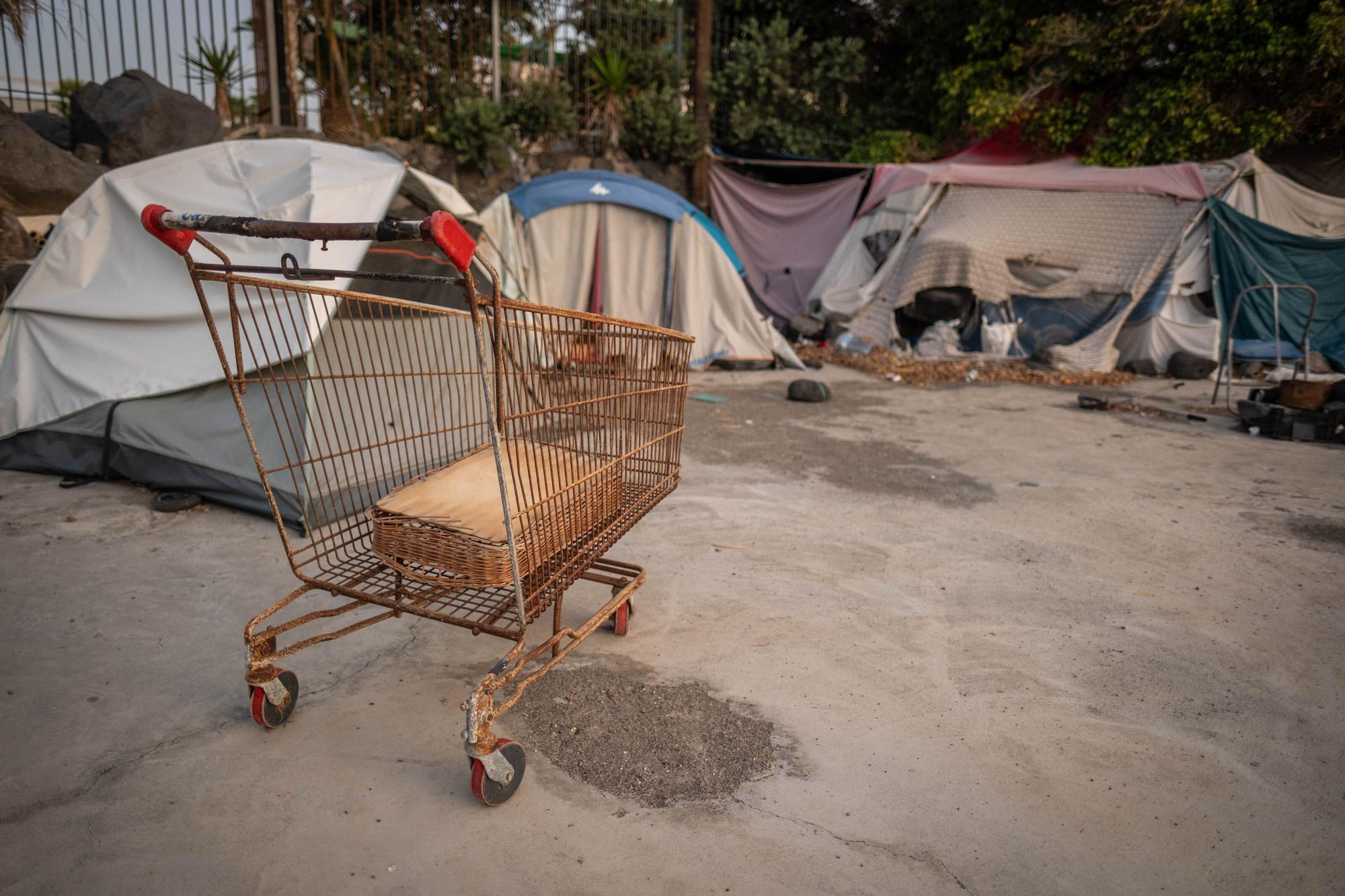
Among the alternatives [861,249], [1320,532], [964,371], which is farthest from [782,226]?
[1320,532]

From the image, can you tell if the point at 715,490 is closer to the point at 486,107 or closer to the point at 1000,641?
the point at 1000,641

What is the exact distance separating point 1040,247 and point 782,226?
4.03 m

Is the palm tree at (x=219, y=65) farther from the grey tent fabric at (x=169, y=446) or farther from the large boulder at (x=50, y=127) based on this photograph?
the grey tent fabric at (x=169, y=446)

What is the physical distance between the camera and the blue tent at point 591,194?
939cm

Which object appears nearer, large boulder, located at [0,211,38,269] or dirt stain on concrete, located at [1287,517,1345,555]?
dirt stain on concrete, located at [1287,517,1345,555]

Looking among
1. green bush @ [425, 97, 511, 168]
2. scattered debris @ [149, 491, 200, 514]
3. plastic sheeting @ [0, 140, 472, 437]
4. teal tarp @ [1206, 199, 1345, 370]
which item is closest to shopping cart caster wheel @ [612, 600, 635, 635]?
scattered debris @ [149, 491, 200, 514]

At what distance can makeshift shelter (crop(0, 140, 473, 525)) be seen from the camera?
14.6 feet

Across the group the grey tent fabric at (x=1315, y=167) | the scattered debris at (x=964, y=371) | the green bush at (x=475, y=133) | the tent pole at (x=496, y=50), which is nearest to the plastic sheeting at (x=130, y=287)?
the green bush at (x=475, y=133)

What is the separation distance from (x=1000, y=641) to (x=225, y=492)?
394cm

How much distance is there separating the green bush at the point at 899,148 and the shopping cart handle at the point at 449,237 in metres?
13.1

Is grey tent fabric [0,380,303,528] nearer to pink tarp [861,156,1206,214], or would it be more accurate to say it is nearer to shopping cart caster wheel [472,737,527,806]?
shopping cart caster wheel [472,737,527,806]

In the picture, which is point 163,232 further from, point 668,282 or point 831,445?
point 668,282

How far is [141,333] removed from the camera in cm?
467

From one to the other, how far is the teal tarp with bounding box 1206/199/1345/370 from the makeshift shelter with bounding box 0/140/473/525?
10.3 m
